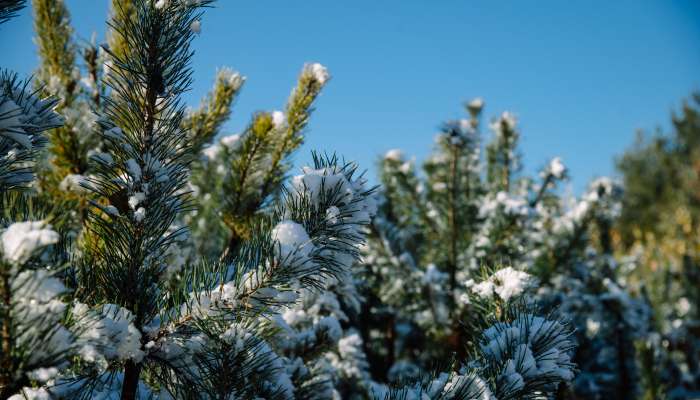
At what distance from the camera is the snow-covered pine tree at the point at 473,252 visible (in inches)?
110

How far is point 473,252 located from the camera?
9.61 ft

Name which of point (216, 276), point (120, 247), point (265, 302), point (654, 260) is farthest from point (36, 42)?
point (654, 260)

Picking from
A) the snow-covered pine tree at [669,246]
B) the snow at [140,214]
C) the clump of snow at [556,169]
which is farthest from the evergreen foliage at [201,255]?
the snow-covered pine tree at [669,246]

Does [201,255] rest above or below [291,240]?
above

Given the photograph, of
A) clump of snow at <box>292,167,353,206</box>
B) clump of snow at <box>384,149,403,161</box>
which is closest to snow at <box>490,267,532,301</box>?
clump of snow at <box>292,167,353,206</box>

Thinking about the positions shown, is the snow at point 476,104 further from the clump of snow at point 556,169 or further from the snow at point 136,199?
the snow at point 136,199

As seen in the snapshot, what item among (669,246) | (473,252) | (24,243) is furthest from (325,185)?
(669,246)

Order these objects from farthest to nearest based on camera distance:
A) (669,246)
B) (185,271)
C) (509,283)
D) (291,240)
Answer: (669,246) → (509,283) → (185,271) → (291,240)

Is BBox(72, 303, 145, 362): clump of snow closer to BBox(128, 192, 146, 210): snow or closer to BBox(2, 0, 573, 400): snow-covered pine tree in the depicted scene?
BBox(2, 0, 573, 400): snow-covered pine tree

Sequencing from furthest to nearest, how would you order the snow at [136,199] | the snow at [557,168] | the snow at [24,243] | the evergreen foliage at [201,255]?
the snow at [557,168] < the snow at [136,199] < the evergreen foliage at [201,255] < the snow at [24,243]

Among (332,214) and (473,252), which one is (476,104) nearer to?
(473,252)

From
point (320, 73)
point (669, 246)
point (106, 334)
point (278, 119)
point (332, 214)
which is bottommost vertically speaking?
point (106, 334)

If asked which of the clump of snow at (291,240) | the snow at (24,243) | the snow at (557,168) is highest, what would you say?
the snow at (557,168)

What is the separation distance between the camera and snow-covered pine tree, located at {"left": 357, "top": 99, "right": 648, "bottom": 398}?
2.78 m
